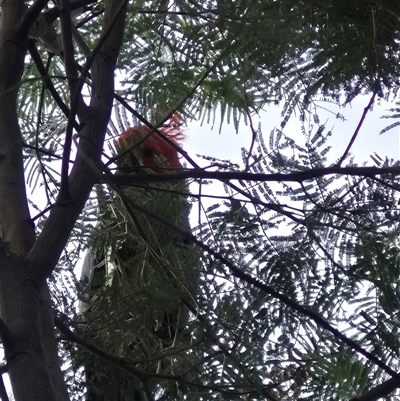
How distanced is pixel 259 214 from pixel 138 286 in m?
0.27

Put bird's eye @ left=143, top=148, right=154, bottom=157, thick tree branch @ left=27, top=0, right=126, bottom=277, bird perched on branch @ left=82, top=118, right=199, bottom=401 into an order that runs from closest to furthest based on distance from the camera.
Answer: thick tree branch @ left=27, top=0, right=126, bottom=277 → bird perched on branch @ left=82, top=118, right=199, bottom=401 → bird's eye @ left=143, top=148, right=154, bottom=157

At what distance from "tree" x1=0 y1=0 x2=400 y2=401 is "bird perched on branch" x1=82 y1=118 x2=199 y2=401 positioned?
37 millimetres

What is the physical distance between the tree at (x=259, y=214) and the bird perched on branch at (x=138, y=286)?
4 cm

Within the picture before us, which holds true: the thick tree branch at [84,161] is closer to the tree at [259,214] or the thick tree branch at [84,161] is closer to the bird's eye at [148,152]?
the tree at [259,214]

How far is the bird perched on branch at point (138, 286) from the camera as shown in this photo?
4.92 ft

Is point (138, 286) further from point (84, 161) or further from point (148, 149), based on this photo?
point (148, 149)

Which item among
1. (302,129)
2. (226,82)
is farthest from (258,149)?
(226,82)

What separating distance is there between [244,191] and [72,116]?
0.43 m

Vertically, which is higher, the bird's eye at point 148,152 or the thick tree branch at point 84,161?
the bird's eye at point 148,152

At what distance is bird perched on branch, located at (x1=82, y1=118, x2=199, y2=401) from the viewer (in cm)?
150

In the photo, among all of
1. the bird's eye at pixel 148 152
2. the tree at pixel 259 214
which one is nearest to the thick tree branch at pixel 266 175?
the tree at pixel 259 214

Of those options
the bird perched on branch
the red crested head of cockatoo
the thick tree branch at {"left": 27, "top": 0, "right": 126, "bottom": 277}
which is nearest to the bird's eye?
the red crested head of cockatoo

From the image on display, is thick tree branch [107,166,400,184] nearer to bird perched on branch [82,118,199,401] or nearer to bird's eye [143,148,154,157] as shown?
bird perched on branch [82,118,199,401]

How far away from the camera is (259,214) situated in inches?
60.8
